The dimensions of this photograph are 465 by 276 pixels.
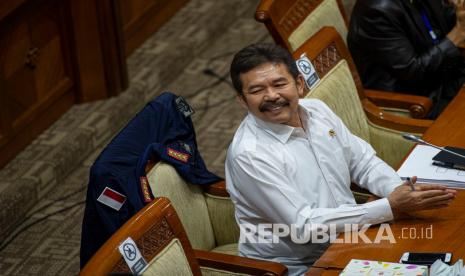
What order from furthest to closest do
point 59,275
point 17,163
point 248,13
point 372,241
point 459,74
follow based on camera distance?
point 248,13, point 17,163, point 459,74, point 59,275, point 372,241

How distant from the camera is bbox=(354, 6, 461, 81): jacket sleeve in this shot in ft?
14.0

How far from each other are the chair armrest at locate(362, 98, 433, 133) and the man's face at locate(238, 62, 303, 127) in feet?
2.58

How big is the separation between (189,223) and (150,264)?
633 millimetres

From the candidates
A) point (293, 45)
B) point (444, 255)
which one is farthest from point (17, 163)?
point (444, 255)

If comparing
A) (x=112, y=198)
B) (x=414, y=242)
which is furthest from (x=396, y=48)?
(x=112, y=198)

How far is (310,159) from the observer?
10.9 ft

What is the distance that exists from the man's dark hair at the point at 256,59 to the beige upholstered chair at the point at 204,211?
1.23ft

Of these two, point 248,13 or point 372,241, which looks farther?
point 248,13

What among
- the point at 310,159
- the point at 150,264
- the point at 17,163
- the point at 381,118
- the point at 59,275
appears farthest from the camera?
the point at 17,163

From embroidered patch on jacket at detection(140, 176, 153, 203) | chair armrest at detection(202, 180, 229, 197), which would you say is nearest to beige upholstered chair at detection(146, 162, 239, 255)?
chair armrest at detection(202, 180, 229, 197)

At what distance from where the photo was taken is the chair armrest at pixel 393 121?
3916 millimetres

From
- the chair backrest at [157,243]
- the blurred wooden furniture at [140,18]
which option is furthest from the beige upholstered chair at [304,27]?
the blurred wooden furniture at [140,18]

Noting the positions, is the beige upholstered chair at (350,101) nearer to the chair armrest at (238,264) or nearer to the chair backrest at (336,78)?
the chair backrest at (336,78)

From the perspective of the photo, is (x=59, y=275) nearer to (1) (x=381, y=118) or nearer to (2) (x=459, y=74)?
(1) (x=381, y=118)
